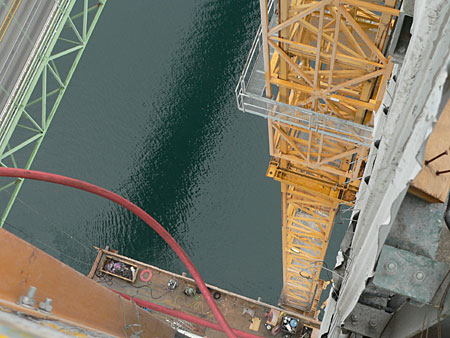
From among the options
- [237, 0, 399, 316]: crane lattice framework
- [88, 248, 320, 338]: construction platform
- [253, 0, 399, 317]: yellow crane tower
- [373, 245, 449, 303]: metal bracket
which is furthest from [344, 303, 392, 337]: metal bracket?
[88, 248, 320, 338]: construction platform

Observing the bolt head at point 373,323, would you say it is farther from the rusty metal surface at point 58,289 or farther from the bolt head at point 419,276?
the rusty metal surface at point 58,289

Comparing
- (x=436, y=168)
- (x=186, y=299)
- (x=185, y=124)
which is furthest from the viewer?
(x=185, y=124)

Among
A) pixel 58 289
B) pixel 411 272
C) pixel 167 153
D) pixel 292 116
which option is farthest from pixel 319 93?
pixel 167 153

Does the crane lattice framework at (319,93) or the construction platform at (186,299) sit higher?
the crane lattice framework at (319,93)

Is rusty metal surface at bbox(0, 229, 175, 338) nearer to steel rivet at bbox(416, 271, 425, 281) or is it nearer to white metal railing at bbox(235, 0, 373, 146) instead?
steel rivet at bbox(416, 271, 425, 281)

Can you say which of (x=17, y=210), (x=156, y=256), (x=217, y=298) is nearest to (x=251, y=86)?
(x=217, y=298)

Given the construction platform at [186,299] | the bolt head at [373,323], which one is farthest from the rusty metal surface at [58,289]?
the construction platform at [186,299]

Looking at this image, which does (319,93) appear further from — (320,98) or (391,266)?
(391,266)
